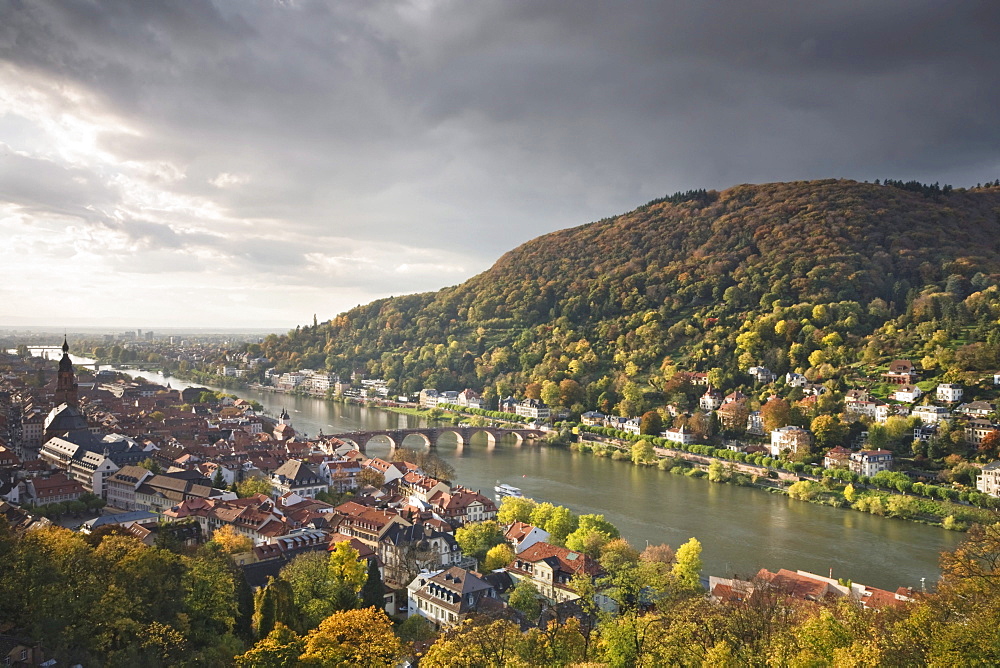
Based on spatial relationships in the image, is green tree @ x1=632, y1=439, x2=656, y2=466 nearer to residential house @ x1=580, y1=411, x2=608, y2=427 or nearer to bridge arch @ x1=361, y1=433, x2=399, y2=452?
residential house @ x1=580, y1=411, x2=608, y2=427

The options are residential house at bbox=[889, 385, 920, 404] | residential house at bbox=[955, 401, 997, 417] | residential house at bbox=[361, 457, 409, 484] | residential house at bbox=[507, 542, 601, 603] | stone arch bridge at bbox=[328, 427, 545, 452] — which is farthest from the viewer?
stone arch bridge at bbox=[328, 427, 545, 452]

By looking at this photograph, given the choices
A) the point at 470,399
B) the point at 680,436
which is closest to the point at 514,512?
the point at 680,436

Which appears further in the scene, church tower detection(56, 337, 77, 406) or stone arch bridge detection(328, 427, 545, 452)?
stone arch bridge detection(328, 427, 545, 452)

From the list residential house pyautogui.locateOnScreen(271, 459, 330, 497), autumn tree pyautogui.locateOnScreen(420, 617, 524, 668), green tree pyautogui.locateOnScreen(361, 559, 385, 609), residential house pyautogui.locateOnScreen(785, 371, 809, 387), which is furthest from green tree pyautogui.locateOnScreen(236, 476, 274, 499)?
residential house pyautogui.locateOnScreen(785, 371, 809, 387)

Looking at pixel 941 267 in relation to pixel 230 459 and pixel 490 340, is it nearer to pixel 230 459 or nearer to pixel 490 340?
pixel 490 340

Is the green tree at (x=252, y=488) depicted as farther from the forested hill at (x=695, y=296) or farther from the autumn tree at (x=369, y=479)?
the forested hill at (x=695, y=296)

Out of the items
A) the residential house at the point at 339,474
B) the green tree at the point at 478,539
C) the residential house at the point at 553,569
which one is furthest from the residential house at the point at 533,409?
the residential house at the point at 553,569

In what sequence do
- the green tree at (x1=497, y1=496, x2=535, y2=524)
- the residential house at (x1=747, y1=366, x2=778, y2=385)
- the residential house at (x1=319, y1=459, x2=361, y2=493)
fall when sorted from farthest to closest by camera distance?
the residential house at (x1=747, y1=366, x2=778, y2=385) < the residential house at (x1=319, y1=459, x2=361, y2=493) < the green tree at (x1=497, y1=496, x2=535, y2=524)
